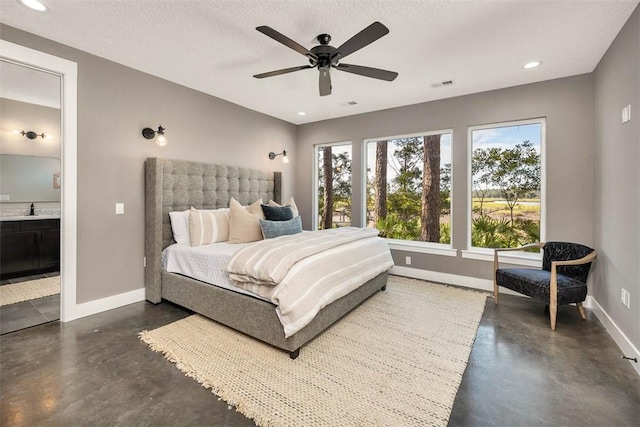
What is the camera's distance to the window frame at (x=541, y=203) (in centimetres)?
354

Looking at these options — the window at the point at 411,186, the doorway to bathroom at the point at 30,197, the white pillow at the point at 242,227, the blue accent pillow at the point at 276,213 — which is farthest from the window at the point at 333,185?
the doorway to bathroom at the point at 30,197

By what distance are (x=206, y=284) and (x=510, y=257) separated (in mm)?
3734

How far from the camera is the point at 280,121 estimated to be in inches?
208

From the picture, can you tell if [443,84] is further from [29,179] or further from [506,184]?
[29,179]

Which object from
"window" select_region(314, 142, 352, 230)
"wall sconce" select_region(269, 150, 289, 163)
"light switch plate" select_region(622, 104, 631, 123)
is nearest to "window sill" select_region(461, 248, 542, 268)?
"light switch plate" select_region(622, 104, 631, 123)

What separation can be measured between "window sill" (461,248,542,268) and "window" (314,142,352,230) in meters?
2.02

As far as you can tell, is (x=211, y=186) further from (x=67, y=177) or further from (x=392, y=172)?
(x=392, y=172)

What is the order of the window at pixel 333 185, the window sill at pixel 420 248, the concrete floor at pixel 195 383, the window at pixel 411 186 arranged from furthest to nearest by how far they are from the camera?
the window at pixel 333 185
the window at pixel 411 186
the window sill at pixel 420 248
the concrete floor at pixel 195 383

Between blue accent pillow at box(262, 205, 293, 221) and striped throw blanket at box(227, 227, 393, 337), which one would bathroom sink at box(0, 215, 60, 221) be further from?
striped throw blanket at box(227, 227, 393, 337)

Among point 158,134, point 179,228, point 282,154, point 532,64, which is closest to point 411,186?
point 532,64

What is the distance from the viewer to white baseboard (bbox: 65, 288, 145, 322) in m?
2.86

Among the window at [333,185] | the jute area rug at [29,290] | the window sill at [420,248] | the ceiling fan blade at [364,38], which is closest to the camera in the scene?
the ceiling fan blade at [364,38]

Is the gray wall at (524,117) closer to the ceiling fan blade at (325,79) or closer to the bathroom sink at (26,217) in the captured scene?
the ceiling fan blade at (325,79)

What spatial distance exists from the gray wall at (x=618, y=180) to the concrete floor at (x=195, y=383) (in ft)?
1.26
